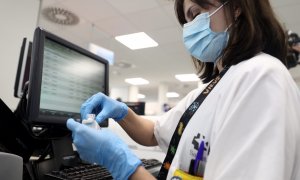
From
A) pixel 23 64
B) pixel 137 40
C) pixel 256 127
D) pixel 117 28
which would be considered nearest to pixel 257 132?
pixel 256 127

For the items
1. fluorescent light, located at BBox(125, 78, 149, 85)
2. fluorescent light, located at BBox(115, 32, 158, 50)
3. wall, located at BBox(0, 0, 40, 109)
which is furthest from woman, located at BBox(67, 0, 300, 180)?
fluorescent light, located at BBox(125, 78, 149, 85)

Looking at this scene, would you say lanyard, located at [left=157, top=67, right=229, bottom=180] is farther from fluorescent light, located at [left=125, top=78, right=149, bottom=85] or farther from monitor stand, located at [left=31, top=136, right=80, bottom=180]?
fluorescent light, located at [left=125, top=78, right=149, bottom=85]

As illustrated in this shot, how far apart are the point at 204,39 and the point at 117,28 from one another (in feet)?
11.6

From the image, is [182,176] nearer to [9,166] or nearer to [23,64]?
[9,166]

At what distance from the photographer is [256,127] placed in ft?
1.84

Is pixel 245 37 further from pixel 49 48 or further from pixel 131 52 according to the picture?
pixel 131 52

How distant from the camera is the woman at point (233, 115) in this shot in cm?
55

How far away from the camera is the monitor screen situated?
2.59 feet

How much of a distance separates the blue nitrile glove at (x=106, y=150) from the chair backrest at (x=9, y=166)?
178mm

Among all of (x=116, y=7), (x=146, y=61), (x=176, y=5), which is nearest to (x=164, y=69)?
(x=146, y=61)

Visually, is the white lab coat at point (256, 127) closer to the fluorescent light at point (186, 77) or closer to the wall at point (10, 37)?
the wall at point (10, 37)

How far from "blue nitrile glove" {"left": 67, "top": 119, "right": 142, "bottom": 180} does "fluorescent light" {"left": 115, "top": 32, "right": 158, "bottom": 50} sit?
13.0ft

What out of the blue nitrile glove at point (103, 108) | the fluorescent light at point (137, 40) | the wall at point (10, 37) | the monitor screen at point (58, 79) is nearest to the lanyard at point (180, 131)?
the blue nitrile glove at point (103, 108)

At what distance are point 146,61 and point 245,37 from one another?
5.30 m
